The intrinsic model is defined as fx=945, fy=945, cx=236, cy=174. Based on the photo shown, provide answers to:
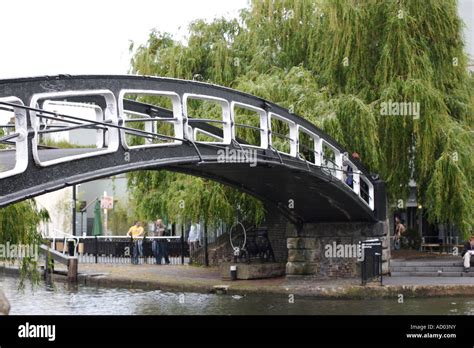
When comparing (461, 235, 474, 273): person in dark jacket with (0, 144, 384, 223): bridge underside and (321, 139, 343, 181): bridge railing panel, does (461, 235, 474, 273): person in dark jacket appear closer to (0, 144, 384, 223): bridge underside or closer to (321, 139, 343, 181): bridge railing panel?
(0, 144, 384, 223): bridge underside

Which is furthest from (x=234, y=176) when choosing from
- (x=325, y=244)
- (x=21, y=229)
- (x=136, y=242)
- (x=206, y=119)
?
(x=136, y=242)

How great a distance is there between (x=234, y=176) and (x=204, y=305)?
250 cm

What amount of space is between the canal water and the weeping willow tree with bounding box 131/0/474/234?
11.2 ft

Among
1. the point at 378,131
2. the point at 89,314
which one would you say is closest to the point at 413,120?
the point at 378,131

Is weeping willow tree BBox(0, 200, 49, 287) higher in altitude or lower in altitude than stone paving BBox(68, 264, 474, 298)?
higher

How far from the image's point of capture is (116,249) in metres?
28.9

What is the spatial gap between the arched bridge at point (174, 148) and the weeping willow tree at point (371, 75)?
3.32 feet

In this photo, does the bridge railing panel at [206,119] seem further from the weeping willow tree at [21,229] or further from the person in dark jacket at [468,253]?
the person in dark jacket at [468,253]

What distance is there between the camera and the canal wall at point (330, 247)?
70.8 feet

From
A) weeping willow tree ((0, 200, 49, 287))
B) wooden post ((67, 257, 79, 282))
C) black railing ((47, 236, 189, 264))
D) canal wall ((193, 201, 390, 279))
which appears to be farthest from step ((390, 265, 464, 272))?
weeping willow tree ((0, 200, 49, 287))

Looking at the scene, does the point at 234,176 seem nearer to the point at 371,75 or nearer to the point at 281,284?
the point at 281,284

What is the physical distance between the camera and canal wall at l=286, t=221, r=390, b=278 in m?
21.6
